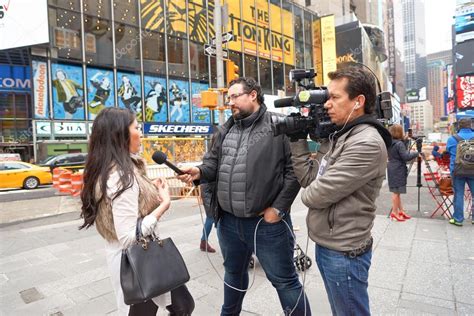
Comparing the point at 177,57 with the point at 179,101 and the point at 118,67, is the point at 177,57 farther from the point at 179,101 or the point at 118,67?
the point at 118,67

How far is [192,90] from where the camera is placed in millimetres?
27078

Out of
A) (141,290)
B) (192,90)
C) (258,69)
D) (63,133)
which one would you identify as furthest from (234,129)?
(258,69)

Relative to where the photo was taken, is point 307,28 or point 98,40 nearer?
point 98,40

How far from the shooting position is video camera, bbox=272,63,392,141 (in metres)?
2.03

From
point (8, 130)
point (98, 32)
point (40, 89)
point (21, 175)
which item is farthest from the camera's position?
point (98, 32)

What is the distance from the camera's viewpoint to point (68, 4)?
68.1ft


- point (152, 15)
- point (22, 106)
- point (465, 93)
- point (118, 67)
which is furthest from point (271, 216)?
point (465, 93)

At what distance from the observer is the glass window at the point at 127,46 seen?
23.1 meters

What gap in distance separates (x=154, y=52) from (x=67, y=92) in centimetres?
704

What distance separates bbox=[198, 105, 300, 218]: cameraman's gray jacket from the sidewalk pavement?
1.35 meters

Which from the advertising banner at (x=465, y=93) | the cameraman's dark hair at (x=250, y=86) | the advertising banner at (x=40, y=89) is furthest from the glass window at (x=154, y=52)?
the advertising banner at (x=465, y=93)

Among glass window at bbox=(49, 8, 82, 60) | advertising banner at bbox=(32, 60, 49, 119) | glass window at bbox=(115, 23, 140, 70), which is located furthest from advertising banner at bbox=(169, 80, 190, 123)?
advertising banner at bbox=(32, 60, 49, 119)

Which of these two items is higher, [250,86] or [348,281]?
[250,86]

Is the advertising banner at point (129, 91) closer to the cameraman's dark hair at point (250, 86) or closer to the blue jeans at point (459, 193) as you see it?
the blue jeans at point (459, 193)
